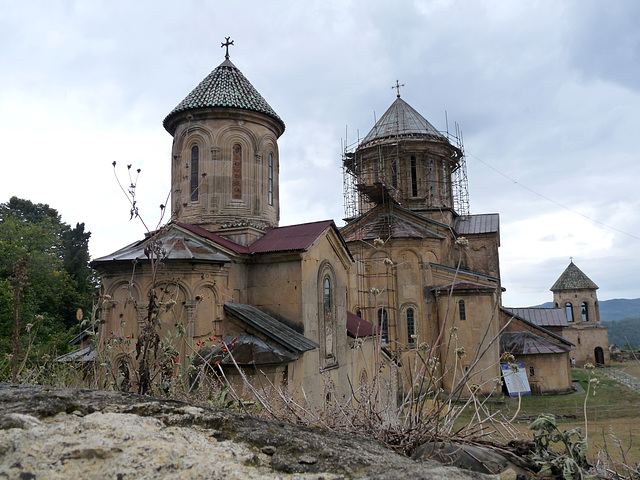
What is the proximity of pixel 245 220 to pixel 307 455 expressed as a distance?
10.2 metres

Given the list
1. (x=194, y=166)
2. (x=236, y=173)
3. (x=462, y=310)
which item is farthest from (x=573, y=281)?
(x=194, y=166)

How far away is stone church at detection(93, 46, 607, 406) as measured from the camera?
8.30m

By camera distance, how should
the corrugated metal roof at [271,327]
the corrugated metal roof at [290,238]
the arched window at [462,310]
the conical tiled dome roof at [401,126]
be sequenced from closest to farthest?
the corrugated metal roof at [271,327] → the corrugated metal roof at [290,238] → the arched window at [462,310] → the conical tiled dome roof at [401,126]

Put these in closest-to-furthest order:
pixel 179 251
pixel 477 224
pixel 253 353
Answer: pixel 253 353
pixel 179 251
pixel 477 224

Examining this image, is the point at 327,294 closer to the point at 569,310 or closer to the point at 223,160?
the point at 223,160

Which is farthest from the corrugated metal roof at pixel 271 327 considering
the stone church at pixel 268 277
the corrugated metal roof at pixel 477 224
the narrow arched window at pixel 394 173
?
the corrugated metal roof at pixel 477 224

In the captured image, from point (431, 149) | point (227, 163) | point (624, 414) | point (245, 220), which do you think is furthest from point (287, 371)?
point (431, 149)

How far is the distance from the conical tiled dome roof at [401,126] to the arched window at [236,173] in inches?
491

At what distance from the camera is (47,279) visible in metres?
20.2

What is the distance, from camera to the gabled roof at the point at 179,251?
8883 mm

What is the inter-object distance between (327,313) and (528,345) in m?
12.1

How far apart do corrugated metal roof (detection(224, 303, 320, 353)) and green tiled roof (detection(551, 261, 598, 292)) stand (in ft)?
103

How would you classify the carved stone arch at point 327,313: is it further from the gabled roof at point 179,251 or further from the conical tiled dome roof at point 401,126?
the conical tiled dome roof at point 401,126

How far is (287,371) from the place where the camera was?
850cm
